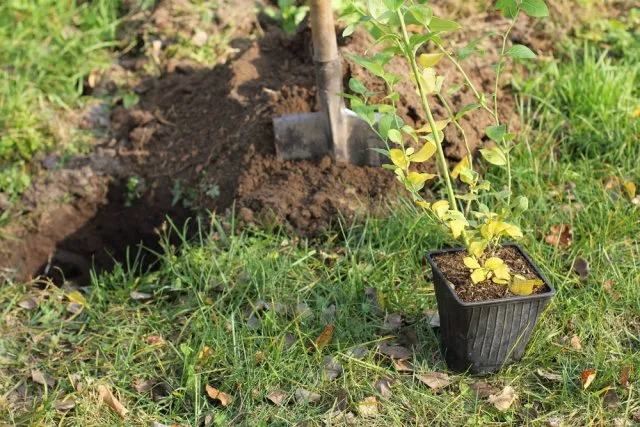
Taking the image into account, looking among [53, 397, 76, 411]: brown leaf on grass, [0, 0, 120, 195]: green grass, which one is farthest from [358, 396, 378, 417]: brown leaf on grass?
[0, 0, 120, 195]: green grass

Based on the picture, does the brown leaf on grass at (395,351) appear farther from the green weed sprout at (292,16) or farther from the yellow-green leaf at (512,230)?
the green weed sprout at (292,16)

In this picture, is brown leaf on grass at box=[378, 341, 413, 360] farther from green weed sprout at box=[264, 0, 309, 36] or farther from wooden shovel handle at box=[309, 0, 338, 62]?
green weed sprout at box=[264, 0, 309, 36]

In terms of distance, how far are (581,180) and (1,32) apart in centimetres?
348

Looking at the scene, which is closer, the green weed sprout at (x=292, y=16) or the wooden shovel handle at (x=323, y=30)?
the wooden shovel handle at (x=323, y=30)

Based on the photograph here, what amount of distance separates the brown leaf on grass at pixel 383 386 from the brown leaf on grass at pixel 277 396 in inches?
12.1

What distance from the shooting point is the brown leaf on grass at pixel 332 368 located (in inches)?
106

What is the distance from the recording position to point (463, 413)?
254cm

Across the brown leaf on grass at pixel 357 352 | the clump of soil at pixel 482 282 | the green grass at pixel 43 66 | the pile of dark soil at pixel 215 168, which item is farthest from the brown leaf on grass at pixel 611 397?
the green grass at pixel 43 66

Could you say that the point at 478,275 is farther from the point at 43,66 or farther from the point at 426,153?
the point at 43,66

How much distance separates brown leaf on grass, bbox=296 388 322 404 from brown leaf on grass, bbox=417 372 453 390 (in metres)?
0.35

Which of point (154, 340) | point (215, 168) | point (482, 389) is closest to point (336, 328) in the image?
point (482, 389)

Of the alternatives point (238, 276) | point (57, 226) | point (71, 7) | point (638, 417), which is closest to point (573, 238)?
point (638, 417)

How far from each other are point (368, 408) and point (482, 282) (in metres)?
0.55

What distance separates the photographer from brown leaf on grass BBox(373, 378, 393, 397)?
261 cm
